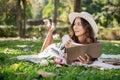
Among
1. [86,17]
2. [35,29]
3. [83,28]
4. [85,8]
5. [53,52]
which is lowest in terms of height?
[35,29]

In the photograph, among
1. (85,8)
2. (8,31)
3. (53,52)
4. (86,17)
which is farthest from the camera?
(85,8)

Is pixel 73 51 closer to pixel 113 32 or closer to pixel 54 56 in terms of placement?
pixel 54 56

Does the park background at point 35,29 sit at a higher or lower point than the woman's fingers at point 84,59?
lower

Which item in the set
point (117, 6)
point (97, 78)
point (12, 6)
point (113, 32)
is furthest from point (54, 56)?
point (117, 6)

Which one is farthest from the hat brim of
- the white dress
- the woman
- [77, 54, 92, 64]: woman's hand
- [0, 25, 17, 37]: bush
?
[0, 25, 17, 37]: bush

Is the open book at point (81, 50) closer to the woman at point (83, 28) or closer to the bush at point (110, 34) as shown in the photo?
the woman at point (83, 28)

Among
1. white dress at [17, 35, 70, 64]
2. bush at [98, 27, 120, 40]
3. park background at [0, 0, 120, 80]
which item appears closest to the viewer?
park background at [0, 0, 120, 80]

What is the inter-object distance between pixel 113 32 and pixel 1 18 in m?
12.9

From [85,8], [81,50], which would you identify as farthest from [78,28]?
[85,8]

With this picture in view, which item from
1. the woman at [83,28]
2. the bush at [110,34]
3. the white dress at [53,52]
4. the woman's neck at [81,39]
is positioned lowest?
the bush at [110,34]

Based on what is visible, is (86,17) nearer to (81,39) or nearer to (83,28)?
(83,28)

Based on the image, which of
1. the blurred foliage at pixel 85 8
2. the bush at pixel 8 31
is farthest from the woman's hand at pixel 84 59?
the bush at pixel 8 31

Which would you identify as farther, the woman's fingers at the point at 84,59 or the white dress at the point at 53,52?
the white dress at the point at 53,52

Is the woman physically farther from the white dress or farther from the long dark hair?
the white dress
